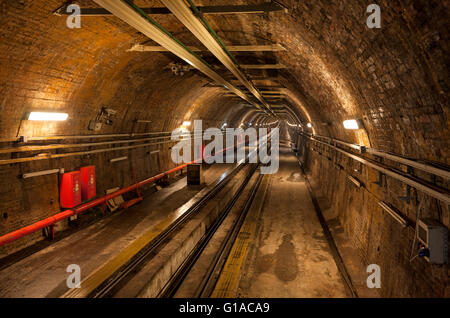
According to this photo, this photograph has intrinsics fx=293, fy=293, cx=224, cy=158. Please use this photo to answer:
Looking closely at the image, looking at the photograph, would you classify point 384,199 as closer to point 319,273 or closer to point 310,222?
point 319,273

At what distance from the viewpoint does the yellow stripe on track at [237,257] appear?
5952 mm

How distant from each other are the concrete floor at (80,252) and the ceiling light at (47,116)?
3343 mm

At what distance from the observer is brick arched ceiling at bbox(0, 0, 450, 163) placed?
3336 mm

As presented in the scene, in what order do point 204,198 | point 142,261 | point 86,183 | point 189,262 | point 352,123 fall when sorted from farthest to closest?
1. point 204,198
2. point 86,183
3. point 189,262
4. point 352,123
5. point 142,261

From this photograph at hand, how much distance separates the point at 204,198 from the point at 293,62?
676 centimetres

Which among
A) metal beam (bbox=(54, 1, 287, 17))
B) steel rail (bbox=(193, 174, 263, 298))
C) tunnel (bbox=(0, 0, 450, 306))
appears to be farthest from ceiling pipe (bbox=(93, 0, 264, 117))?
steel rail (bbox=(193, 174, 263, 298))

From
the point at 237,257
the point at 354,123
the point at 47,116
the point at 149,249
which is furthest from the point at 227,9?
the point at 149,249

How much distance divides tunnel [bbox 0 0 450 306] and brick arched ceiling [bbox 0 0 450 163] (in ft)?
0.11

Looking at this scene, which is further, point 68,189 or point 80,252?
point 68,189

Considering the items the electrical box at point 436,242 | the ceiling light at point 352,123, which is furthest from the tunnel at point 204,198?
the ceiling light at point 352,123

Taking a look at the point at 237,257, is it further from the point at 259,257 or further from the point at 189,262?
the point at 189,262

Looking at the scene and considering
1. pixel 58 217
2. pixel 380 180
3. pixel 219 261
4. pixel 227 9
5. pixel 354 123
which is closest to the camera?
pixel 227 9

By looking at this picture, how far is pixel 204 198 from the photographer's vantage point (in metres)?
12.5

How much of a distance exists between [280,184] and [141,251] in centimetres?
1028
